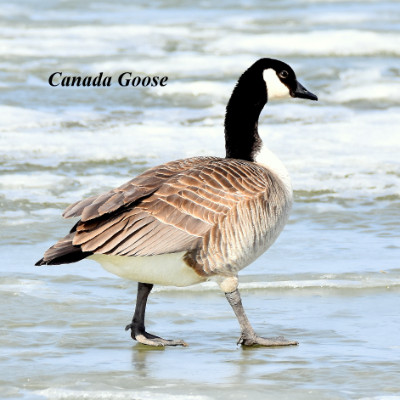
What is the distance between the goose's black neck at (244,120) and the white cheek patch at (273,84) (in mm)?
78

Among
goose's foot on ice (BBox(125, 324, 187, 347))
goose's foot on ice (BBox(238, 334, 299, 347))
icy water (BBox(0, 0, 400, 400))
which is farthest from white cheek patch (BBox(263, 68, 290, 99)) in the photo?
goose's foot on ice (BBox(125, 324, 187, 347))

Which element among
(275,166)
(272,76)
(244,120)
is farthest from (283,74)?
(275,166)

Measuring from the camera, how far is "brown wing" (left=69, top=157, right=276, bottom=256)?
5.36 m

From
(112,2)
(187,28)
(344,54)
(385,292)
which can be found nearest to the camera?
(385,292)

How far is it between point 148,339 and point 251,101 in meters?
1.73

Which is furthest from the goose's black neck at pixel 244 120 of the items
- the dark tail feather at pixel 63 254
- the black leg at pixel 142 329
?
the dark tail feather at pixel 63 254

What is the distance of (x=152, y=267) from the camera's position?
5.51 meters

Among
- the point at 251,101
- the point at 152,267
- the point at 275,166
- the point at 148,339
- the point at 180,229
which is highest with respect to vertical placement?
the point at 251,101

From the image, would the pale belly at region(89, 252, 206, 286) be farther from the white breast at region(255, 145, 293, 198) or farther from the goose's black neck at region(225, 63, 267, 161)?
the goose's black neck at region(225, 63, 267, 161)

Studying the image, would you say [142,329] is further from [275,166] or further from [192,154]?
[192,154]

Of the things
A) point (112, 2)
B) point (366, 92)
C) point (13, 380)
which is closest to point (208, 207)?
point (13, 380)

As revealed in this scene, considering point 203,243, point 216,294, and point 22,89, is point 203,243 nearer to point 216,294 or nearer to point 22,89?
point 216,294

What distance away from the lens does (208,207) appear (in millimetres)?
5578

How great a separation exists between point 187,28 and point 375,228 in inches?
516
